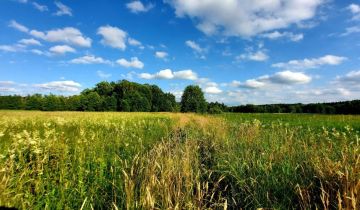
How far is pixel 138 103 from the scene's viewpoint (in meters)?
73.2

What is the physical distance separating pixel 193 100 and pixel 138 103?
16117mm

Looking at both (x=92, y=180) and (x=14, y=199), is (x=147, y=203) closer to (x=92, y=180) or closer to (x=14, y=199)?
(x=14, y=199)

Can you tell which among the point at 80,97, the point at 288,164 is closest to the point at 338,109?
the point at 80,97

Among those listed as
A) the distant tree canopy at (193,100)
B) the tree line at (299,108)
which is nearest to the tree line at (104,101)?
the distant tree canopy at (193,100)

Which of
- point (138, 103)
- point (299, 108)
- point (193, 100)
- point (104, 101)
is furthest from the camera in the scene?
point (299, 108)

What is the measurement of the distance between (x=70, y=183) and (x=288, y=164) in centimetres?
307

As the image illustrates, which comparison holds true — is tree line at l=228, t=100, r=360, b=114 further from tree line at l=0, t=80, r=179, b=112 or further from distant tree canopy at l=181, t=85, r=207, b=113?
tree line at l=0, t=80, r=179, b=112

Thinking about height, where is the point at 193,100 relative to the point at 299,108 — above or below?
above

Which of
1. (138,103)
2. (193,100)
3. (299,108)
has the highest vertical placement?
(193,100)

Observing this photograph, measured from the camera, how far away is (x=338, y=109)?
67.7 m

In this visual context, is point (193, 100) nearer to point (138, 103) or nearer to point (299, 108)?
point (138, 103)

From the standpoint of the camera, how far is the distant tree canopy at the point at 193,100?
7588 centimetres

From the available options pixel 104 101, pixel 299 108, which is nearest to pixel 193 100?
pixel 104 101

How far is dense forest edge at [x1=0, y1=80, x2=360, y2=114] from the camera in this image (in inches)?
2425
